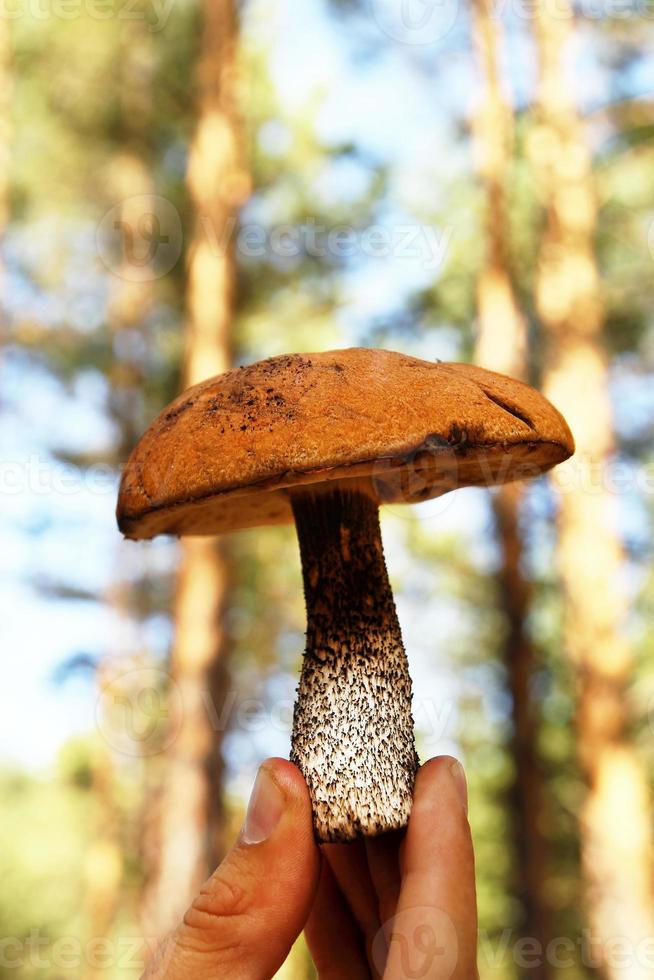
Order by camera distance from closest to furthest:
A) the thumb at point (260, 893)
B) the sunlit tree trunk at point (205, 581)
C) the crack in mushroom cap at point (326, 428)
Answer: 1. the crack in mushroom cap at point (326, 428)
2. the thumb at point (260, 893)
3. the sunlit tree trunk at point (205, 581)

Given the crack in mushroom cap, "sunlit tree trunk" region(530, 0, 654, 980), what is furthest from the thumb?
"sunlit tree trunk" region(530, 0, 654, 980)

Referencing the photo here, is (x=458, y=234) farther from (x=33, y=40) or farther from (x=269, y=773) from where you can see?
(x=269, y=773)

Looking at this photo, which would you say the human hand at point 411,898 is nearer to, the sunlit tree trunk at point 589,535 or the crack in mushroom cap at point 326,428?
the crack in mushroom cap at point 326,428

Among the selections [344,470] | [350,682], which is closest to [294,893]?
[350,682]

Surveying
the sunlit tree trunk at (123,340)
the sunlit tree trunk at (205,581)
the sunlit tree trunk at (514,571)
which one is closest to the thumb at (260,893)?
the sunlit tree trunk at (205,581)

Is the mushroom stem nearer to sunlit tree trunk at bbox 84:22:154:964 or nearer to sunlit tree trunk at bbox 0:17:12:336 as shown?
sunlit tree trunk at bbox 0:17:12:336

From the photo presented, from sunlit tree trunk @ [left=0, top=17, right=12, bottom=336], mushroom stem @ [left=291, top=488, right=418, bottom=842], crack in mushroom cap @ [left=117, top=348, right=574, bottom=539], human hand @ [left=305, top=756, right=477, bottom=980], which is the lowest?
human hand @ [left=305, top=756, right=477, bottom=980]

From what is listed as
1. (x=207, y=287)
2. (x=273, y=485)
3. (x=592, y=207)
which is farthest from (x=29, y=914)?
(x=273, y=485)
